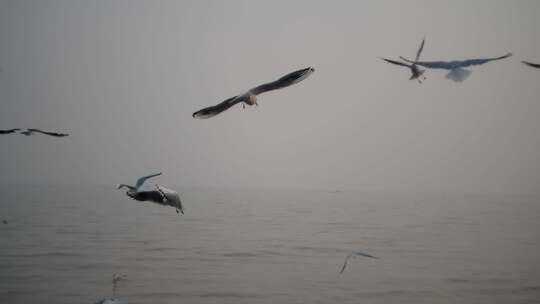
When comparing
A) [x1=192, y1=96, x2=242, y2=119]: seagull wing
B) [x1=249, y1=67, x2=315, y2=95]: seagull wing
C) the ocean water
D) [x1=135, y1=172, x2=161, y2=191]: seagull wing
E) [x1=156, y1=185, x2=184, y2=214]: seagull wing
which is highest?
[x1=249, y1=67, x2=315, y2=95]: seagull wing

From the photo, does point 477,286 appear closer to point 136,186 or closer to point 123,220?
point 136,186

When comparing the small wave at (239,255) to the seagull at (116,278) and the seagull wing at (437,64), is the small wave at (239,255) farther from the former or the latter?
the seagull wing at (437,64)

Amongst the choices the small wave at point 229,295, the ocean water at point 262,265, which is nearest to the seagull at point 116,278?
the ocean water at point 262,265

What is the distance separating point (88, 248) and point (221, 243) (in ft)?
27.8

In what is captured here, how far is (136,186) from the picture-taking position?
13.0ft

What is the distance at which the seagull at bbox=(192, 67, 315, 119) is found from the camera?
2.48 meters

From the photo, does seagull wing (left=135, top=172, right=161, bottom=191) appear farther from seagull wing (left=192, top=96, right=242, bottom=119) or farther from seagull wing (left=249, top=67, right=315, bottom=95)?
seagull wing (left=249, top=67, right=315, bottom=95)

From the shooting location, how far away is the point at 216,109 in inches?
101

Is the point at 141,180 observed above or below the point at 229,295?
above

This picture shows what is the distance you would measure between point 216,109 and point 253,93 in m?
0.20

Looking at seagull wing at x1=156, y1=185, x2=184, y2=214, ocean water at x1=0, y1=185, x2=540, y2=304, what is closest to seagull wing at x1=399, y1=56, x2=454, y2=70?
seagull wing at x1=156, y1=185, x2=184, y2=214

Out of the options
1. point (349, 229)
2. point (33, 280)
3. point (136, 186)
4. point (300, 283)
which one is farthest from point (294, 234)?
point (136, 186)

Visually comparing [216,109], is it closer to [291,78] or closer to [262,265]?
[291,78]

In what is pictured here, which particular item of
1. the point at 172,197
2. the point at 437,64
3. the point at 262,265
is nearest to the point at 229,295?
the point at 262,265
